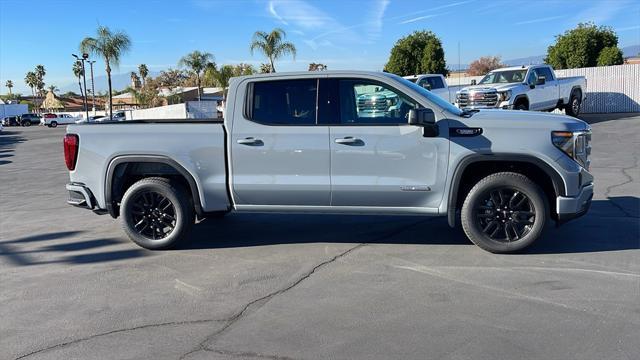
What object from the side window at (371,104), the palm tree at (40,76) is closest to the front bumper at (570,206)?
the side window at (371,104)

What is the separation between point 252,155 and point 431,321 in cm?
278

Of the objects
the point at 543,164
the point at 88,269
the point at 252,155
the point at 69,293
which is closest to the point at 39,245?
the point at 88,269

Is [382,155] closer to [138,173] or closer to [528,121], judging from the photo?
[528,121]

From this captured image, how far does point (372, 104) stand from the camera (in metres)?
6.07

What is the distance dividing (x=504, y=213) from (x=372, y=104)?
185 cm

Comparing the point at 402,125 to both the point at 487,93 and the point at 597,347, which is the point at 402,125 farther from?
the point at 487,93

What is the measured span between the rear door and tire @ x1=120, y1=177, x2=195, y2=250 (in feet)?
2.22

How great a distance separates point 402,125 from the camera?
5.77 meters

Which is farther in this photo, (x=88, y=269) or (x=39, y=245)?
(x=39, y=245)

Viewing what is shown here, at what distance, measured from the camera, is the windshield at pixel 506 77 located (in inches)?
760

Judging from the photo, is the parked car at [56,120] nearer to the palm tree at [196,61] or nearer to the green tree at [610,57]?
the palm tree at [196,61]

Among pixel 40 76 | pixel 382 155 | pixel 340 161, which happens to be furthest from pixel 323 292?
pixel 40 76

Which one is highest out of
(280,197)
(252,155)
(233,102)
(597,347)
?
(233,102)

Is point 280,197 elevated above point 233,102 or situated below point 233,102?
below
